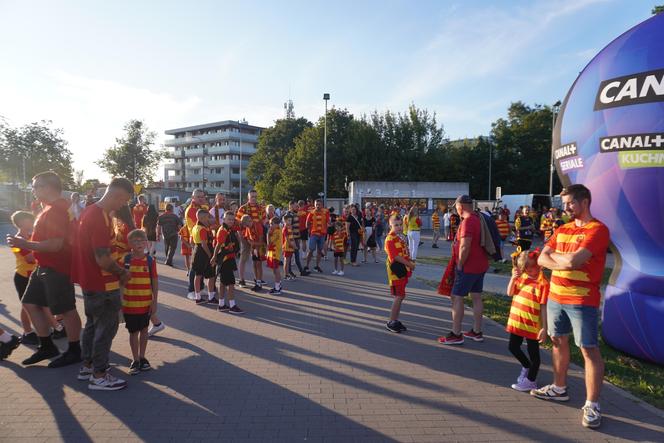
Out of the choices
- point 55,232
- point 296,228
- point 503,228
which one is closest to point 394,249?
point 55,232

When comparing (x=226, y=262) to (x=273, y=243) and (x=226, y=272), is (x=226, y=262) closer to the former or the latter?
(x=226, y=272)

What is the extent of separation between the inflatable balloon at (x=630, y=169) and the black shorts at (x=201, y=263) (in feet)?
19.8

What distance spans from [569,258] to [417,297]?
5.16 m

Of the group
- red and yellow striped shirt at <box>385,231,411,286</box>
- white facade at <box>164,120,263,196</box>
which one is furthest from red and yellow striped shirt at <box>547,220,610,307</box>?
white facade at <box>164,120,263,196</box>

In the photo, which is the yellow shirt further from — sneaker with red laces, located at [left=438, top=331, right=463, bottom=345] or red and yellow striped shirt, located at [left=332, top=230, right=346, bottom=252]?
red and yellow striped shirt, located at [left=332, top=230, right=346, bottom=252]

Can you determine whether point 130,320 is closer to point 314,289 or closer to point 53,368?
point 53,368

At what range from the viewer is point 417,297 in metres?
8.58

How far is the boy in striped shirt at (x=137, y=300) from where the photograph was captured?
15.2 ft

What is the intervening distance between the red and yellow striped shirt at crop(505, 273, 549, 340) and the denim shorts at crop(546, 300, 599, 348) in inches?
9.8

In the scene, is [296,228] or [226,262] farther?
[296,228]

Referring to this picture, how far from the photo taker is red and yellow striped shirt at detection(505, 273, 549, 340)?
4.17 metres

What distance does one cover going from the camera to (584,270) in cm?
363

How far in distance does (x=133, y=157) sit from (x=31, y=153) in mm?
11042

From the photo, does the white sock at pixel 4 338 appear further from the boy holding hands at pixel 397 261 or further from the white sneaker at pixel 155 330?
the boy holding hands at pixel 397 261
